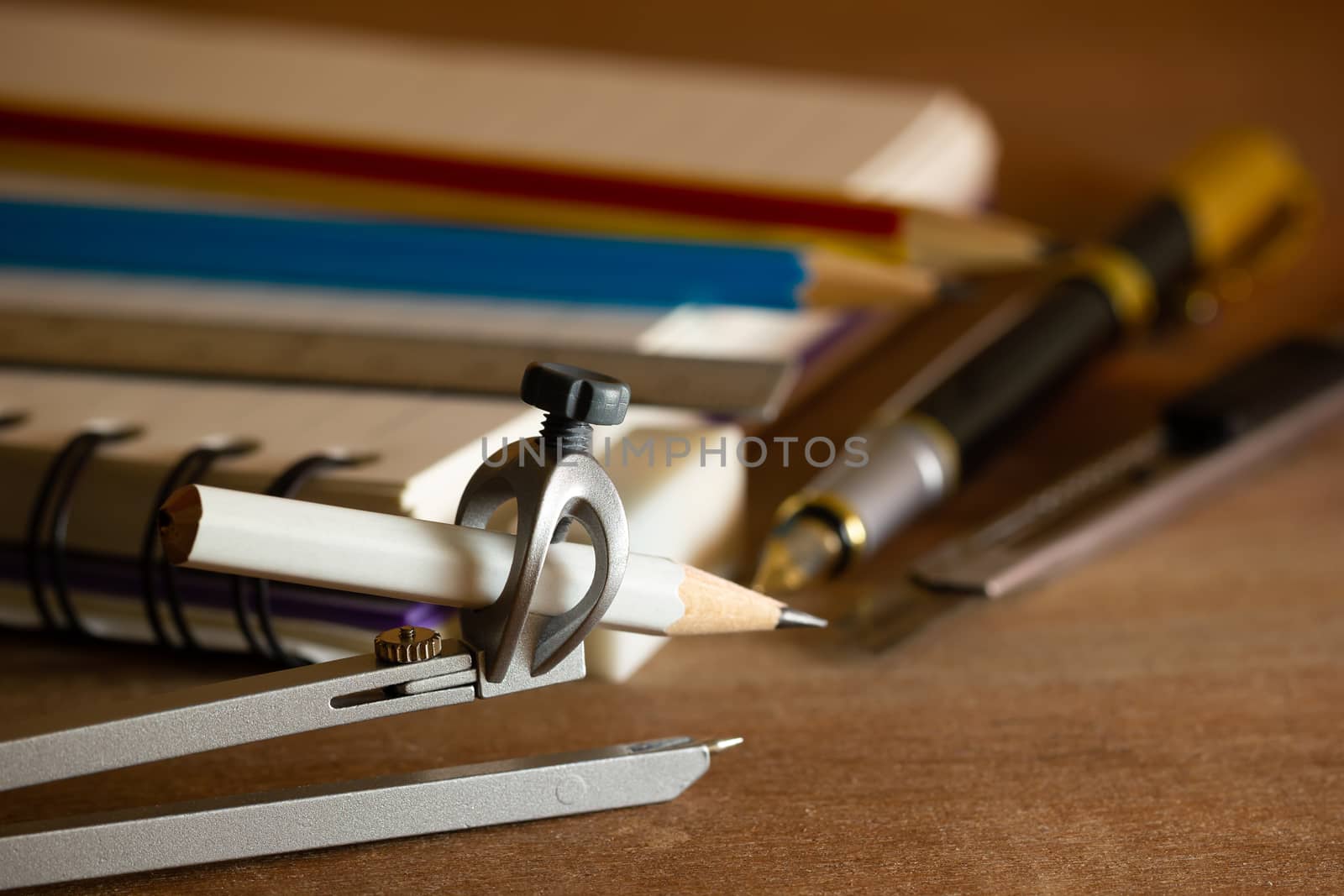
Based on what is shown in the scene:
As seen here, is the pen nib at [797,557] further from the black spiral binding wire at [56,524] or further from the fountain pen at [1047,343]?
the black spiral binding wire at [56,524]

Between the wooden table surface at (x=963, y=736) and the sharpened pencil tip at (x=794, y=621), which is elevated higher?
the sharpened pencil tip at (x=794, y=621)

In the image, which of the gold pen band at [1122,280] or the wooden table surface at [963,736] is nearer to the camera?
the wooden table surface at [963,736]

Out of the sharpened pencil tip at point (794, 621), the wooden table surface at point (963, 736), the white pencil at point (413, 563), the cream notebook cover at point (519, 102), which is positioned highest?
the cream notebook cover at point (519, 102)

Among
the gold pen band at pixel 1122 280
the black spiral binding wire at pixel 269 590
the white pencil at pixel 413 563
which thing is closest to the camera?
the white pencil at pixel 413 563

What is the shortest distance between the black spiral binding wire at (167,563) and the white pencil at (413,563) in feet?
0.55

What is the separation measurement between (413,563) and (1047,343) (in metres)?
0.50

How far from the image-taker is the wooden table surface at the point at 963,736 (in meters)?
0.48

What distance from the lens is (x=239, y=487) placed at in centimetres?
58

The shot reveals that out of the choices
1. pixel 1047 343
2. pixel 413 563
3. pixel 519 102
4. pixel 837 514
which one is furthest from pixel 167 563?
pixel 519 102

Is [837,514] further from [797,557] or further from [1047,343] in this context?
[1047,343]

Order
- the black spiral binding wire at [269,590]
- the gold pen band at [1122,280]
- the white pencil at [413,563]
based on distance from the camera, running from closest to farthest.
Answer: the white pencil at [413,563] < the black spiral binding wire at [269,590] < the gold pen band at [1122,280]

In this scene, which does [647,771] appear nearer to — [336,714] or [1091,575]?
[336,714]

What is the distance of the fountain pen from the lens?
26.0 inches

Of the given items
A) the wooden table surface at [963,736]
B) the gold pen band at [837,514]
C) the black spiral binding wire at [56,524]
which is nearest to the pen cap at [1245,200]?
the wooden table surface at [963,736]
